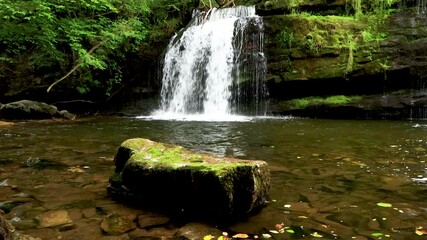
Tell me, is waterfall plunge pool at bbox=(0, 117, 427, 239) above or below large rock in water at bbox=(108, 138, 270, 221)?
below

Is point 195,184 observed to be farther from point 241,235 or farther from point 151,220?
point 241,235

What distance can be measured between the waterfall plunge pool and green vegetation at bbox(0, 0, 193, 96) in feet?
24.0

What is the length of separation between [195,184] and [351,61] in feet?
39.8

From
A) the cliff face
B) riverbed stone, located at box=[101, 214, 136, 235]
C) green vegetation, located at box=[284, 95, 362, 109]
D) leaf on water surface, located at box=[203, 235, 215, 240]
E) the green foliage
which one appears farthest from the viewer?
the green foliage

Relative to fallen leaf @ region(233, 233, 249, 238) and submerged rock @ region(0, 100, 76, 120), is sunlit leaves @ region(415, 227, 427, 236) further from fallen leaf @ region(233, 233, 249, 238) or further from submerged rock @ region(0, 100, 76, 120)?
submerged rock @ region(0, 100, 76, 120)

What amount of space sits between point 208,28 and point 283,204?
1404 cm

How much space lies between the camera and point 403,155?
6047 mm

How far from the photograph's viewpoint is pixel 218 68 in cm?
1580

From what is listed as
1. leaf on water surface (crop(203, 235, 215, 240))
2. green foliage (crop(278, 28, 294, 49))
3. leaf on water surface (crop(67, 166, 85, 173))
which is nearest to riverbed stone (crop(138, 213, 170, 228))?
leaf on water surface (crop(203, 235, 215, 240))

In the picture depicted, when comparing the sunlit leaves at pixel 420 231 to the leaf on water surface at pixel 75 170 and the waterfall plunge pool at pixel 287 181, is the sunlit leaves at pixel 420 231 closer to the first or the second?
the waterfall plunge pool at pixel 287 181

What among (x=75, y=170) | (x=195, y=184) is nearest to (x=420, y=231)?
(x=195, y=184)

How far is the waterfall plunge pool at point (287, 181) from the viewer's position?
10.3 ft

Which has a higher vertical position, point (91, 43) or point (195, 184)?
point (91, 43)

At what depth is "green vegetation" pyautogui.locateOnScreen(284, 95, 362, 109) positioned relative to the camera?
13.8 meters
